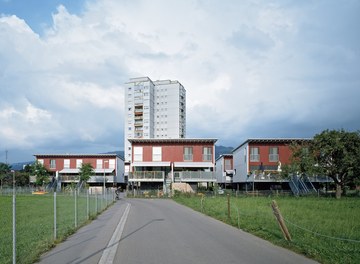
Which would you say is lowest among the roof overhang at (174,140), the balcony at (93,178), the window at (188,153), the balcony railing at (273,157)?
the balcony at (93,178)

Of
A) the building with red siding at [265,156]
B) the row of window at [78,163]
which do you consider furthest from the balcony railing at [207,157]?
the row of window at [78,163]

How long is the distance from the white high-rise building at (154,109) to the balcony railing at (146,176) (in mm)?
64682

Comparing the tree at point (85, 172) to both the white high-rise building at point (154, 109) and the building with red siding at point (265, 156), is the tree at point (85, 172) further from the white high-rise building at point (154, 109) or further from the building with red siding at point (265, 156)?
the white high-rise building at point (154, 109)

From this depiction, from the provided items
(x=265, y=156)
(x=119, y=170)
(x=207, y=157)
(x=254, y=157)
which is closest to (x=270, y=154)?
(x=265, y=156)

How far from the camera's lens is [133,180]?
60.9 metres

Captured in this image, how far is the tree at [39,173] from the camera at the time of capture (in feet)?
241

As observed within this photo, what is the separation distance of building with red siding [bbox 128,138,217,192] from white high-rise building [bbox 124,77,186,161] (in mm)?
62221

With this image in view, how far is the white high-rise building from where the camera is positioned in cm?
12708

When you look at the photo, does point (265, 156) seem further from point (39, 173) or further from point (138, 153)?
point (39, 173)

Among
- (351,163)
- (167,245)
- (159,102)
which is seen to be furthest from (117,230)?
(159,102)

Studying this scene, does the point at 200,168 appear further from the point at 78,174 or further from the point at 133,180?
the point at 78,174

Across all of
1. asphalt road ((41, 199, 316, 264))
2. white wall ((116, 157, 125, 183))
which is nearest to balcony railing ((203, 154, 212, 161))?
white wall ((116, 157, 125, 183))

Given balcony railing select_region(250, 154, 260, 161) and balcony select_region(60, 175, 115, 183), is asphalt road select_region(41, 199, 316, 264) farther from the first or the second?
balcony select_region(60, 175, 115, 183)

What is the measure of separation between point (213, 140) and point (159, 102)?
2832 inches
